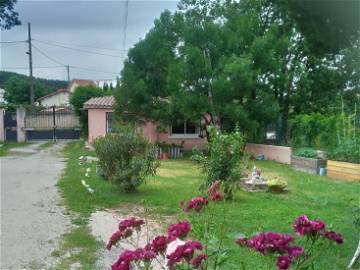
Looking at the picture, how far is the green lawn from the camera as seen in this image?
534 cm

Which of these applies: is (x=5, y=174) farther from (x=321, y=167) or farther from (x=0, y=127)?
(x=0, y=127)

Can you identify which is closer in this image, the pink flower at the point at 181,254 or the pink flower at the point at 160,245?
the pink flower at the point at 181,254

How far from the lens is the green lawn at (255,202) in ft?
17.5

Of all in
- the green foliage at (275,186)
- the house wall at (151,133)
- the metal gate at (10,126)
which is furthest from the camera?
the metal gate at (10,126)

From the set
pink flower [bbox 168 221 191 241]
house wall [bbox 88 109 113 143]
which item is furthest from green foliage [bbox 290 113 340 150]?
pink flower [bbox 168 221 191 241]

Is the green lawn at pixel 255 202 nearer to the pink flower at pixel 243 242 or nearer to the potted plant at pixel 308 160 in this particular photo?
the potted plant at pixel 308 160

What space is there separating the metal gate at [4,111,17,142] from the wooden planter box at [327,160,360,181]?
22221 mm

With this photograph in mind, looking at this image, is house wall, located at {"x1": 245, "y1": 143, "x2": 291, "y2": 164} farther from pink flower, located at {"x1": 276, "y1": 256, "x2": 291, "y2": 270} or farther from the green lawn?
pink flower, located at {"x1": 276, "y1": 256, "x2": 291, "y2": 270}

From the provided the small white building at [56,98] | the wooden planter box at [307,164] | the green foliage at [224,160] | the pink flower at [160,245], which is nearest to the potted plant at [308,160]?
the wooden planter box at [307,164]

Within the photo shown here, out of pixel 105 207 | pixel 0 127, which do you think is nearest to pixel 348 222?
pixel 105 207

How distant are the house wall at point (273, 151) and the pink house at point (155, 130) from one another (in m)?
3.47

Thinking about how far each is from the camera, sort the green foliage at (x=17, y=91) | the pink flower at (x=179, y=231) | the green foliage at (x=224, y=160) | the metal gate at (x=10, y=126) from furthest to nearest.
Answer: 1. the green foliage at (x=17, y=91)
2. the metal gate at (x=10, y=126)
3. the green foliage at (x=224, y=160)
4. the pink flower at (x=179, y=231)

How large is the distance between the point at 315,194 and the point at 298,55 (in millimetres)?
12293

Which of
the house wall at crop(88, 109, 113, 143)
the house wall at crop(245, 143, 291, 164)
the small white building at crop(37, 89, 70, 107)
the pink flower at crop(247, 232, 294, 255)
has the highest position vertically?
the small white building at crop(37, 89, 70, 107)
